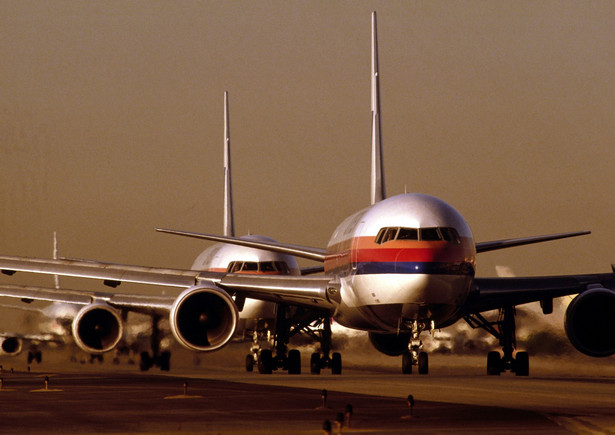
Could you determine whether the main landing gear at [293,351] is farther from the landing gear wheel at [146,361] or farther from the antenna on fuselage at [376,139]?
the landing gear wheel at [146,361]

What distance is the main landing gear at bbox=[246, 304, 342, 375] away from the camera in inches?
1400

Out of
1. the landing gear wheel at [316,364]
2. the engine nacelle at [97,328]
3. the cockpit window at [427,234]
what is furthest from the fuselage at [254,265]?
the cockpit window at [427,234]

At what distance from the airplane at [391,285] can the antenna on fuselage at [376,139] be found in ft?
0.14

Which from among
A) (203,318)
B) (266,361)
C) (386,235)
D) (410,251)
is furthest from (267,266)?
(410,251)

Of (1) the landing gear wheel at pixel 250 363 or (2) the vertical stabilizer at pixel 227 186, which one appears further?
(2) the vertical stabilizer at pixel 227 186

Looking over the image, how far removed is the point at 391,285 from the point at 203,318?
20.0 ft

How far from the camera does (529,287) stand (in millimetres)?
28875

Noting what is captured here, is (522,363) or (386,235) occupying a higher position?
(386,235)

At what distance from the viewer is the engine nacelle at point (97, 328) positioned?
36.4 meters

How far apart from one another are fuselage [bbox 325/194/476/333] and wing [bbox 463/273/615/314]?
6.53ft

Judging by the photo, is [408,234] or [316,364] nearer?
[408,234]

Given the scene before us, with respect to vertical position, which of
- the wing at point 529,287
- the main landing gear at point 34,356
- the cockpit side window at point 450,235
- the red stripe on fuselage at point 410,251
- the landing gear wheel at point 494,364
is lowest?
the landing gear wheel at point 494,364

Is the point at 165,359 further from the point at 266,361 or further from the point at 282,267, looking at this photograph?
the point at 282,267

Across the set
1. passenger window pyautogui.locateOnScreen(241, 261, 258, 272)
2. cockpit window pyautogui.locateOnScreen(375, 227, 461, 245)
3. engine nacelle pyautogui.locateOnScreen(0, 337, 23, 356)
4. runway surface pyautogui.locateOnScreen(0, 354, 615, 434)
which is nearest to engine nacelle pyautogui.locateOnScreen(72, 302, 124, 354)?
passenger window pyautogui.locateOnScreen(241, 261, 258, 272)
